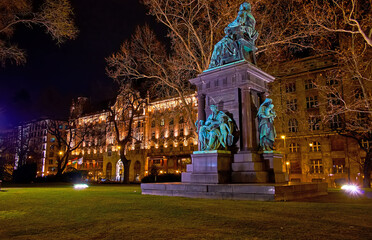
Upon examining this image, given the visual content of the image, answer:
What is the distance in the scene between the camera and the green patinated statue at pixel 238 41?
14.3 metres

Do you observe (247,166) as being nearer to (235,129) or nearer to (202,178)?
(235,129)

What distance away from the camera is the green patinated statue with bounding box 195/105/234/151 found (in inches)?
516

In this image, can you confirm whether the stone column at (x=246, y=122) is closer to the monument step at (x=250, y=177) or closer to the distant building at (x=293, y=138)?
the monument step at (x=250, y=177)

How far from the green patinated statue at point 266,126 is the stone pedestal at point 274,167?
355 millimetres

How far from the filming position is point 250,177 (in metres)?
12.4

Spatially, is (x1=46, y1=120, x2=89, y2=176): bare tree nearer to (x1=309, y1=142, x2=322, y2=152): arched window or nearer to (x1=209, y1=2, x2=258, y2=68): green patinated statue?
(x1=309, y1=142, x2=322, y2=152): arched window

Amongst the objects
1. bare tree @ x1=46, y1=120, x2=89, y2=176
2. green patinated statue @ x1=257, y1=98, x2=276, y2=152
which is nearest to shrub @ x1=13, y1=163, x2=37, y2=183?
bare tree @ x1=46, y1=120, x2=89, y2=176

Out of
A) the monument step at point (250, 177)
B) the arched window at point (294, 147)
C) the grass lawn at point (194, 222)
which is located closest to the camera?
the grass lawn at point (194, 222)

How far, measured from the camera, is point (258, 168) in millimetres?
12562

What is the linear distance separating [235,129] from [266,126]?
4.22ft

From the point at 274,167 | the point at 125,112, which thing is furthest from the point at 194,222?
the point at 125,112

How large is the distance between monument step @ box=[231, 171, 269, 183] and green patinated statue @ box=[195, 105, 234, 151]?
1.22 m

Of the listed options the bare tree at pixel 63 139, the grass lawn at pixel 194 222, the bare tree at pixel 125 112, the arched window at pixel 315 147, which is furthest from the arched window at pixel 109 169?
the grass lawn at pixel 194 222

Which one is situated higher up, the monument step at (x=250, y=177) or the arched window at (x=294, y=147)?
the arched window at (x=294, y=147)
